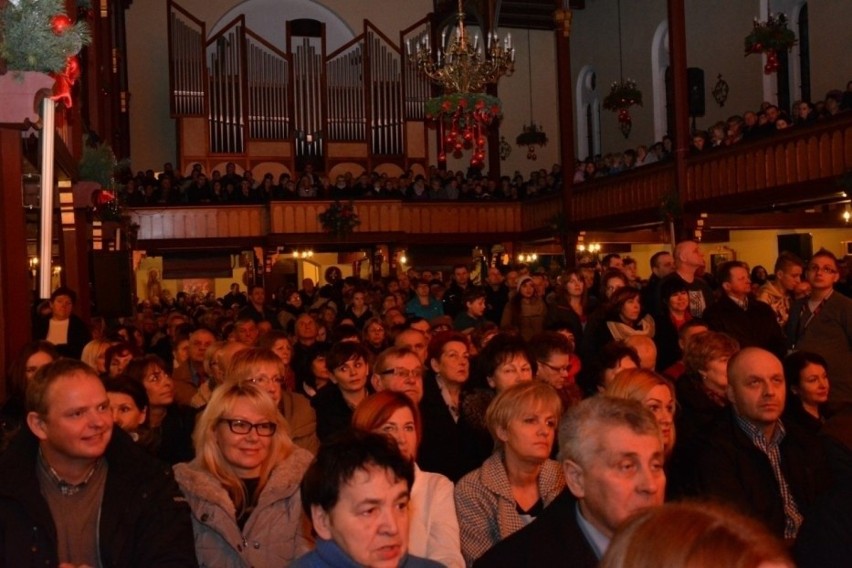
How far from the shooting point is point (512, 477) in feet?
13.8

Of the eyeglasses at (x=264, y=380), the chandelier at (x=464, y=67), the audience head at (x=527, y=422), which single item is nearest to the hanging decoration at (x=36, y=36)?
the eyeglasses at (x=264, y=380)

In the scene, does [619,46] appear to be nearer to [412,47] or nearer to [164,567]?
[412,47]

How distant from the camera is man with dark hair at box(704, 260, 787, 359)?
7.18 m

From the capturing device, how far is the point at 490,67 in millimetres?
15164

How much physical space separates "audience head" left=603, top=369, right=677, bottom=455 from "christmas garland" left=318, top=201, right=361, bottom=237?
17299 mm

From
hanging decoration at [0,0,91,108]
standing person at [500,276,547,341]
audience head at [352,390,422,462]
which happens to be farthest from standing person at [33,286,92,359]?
audience head at [352,390,422,462]

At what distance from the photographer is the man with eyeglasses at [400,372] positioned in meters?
5.38

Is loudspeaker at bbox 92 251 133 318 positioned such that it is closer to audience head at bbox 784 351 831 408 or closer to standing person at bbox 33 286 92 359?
standing person at bbox 33 286 92 359

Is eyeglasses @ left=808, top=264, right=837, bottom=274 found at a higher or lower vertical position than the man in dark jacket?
higher

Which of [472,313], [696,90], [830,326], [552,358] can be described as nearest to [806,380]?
[552,358]

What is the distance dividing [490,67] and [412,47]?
42.4ft

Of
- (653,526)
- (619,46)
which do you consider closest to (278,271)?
(619,46)

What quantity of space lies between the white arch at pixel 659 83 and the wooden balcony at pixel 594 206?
411cm

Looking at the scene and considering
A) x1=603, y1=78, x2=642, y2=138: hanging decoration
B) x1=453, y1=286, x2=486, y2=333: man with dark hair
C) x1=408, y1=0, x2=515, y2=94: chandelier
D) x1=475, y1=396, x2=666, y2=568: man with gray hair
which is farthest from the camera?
x1=603, y1=78, x2=642, y2=138: hanging decoration
